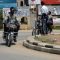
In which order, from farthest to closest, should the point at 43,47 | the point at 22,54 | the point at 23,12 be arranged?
the point at 23,12 < the point at 43,47 < the point at 22,54

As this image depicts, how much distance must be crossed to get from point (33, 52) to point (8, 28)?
290cm

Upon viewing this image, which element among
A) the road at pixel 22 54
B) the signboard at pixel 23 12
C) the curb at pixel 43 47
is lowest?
the road at pixel 22 54

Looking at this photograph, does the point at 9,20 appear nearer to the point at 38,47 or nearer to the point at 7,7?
the point at 38,47

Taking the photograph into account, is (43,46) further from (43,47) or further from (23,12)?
(23,12)

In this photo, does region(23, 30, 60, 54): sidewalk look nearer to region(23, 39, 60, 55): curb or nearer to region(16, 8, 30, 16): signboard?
region(23, 39, 60, 55): curb

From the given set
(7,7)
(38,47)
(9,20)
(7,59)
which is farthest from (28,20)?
(7,59)

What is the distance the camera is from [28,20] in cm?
2961

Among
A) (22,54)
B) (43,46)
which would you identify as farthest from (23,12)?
(22,54)

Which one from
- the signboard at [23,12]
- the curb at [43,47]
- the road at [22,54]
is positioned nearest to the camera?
the road at [22,54]

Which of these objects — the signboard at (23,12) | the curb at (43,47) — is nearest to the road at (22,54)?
the curb at (43,47)

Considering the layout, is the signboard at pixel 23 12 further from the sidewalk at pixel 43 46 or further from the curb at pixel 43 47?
the curb at pixel 43 47

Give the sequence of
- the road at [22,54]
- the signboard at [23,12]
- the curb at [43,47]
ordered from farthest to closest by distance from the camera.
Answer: the signboard at [23,12], the curb at [43,47], the road at [22,54]

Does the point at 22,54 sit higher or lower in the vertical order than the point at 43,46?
lower

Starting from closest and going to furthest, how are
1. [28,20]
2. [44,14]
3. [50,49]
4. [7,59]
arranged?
1. [7,59]
2. [50,49]
3. [44,14]
4. [28,20]
